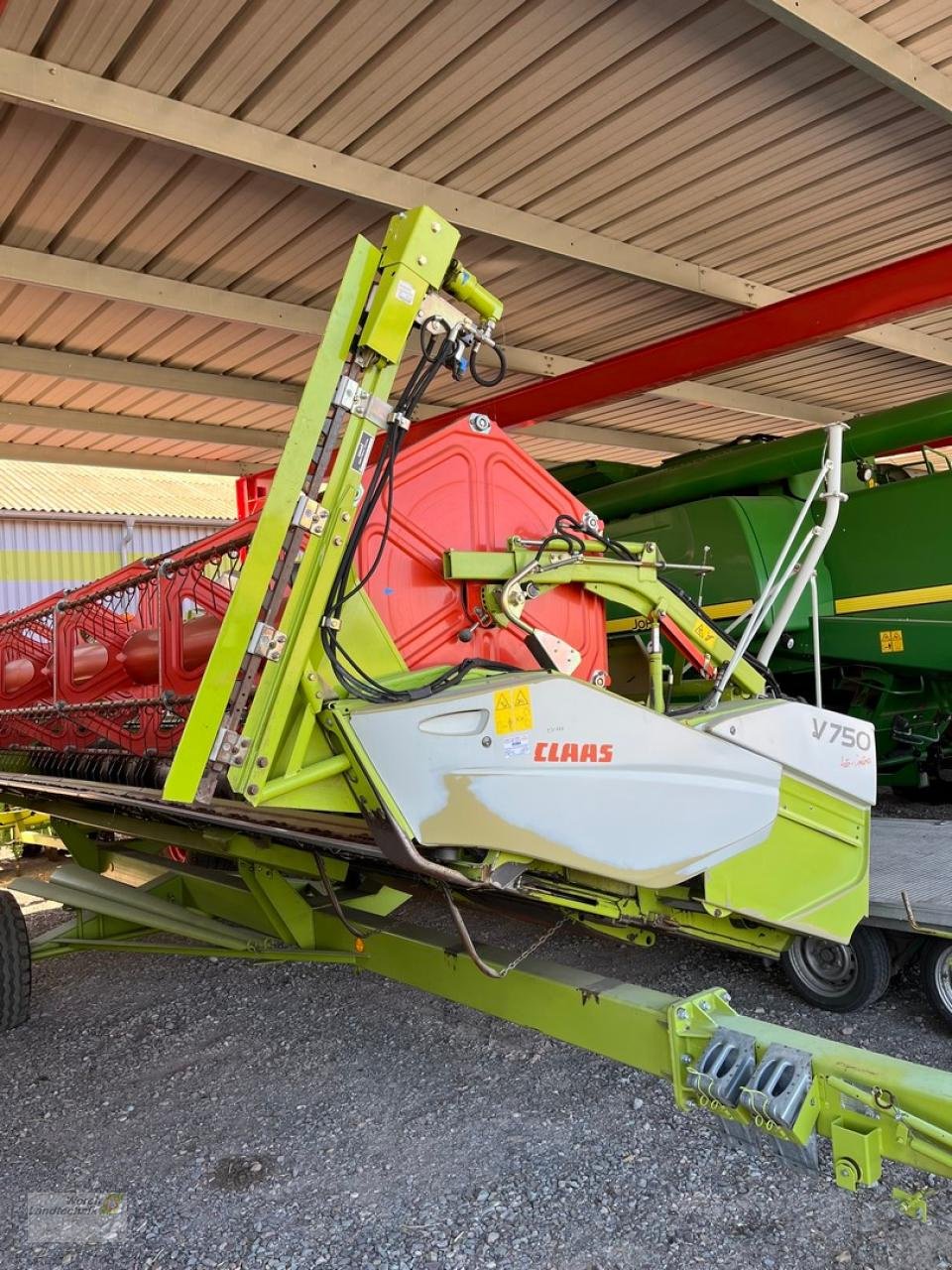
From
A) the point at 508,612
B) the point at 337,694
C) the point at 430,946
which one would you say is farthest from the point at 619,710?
the point at 430,946

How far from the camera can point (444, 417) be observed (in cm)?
805

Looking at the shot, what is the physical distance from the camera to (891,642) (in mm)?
5719

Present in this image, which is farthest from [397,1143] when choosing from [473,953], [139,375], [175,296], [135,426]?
[135,426]

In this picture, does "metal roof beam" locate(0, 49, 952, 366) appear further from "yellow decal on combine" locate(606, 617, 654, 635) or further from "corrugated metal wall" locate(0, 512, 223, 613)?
"corrugated metal wall" locate(0, 512, 223, 613)

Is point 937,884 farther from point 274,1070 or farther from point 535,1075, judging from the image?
point 274,1070

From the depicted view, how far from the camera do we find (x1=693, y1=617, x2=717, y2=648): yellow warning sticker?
11.6ft

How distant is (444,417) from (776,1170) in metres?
6.22

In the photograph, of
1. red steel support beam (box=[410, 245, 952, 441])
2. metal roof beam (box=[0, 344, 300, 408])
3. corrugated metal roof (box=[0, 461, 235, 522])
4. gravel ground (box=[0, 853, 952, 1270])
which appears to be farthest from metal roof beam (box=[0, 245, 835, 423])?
corrugated metal roof (box=[0, 461, 235, 522])

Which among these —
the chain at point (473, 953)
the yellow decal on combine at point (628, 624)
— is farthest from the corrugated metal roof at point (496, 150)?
the chain at point (473, 953)

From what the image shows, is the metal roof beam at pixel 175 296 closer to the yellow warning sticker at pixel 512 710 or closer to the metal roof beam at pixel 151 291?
the metal roof beam at pixel 151 291

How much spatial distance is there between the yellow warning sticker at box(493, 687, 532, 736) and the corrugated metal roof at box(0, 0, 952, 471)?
120 inches

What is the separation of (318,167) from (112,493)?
17.2 m

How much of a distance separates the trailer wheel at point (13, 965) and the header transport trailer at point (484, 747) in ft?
0.71

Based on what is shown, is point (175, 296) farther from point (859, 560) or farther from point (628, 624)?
point (859, 560)
